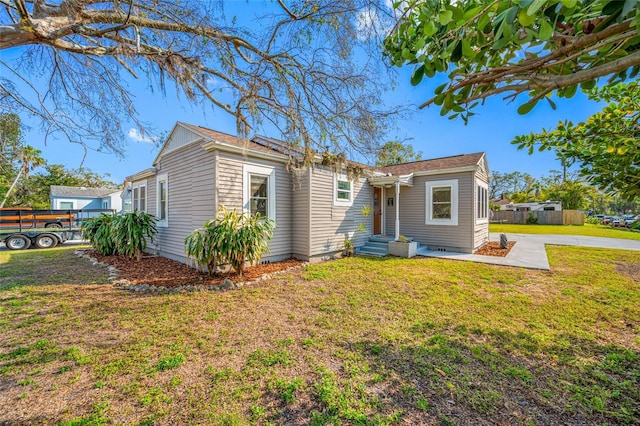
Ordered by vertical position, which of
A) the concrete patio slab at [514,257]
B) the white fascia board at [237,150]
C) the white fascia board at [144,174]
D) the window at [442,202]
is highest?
the white fascia board at [237,150]

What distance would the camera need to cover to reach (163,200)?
30.1ft

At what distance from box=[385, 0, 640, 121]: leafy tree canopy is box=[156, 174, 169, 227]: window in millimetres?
8896

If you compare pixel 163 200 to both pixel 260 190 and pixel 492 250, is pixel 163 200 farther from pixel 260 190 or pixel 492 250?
pixel 492 250

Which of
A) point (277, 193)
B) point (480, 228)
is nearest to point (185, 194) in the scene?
point (277, 193)

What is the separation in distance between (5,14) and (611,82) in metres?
6.04

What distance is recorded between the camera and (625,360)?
2918 millimetres

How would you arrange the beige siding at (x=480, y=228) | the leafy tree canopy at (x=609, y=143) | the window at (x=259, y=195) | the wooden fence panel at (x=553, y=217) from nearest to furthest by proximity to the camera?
the leafy tree canopy at (x=609, y=143) < the window at (x=259, y=195) < the beige siding at (x=480, y=228) < the wooden fence panel at (x=553, y=217)

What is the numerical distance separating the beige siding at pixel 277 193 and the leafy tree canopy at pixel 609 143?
631 cm

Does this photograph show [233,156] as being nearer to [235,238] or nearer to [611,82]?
[235,238]

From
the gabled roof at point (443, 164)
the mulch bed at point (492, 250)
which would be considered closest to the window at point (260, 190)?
the gabled roof at point (443, 164)

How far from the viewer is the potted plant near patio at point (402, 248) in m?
8.96

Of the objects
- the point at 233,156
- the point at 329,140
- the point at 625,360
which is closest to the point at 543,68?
the point at 329,140

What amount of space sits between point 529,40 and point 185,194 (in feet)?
27.4

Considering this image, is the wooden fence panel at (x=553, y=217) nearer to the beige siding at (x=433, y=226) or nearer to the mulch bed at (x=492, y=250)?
the mulch bed at (x=492, y=250)
